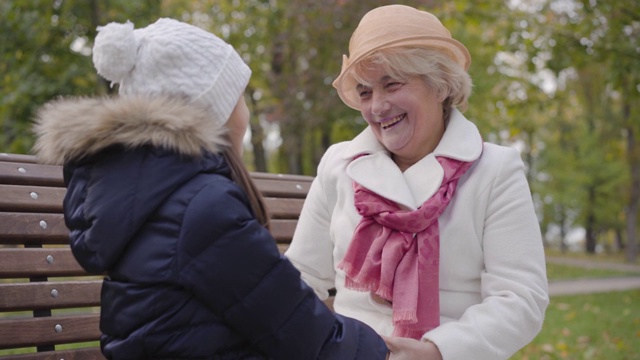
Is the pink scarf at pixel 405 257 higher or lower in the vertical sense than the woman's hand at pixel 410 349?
higher

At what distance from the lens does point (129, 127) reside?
197cm

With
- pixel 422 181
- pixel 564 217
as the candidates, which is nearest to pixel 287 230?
pixel 422 181

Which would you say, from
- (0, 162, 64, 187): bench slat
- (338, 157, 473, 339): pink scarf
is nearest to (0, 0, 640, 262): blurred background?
(0, 162, 64, 187): bench slat

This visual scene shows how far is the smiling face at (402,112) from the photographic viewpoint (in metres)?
2.81

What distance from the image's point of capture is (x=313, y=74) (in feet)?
42.4

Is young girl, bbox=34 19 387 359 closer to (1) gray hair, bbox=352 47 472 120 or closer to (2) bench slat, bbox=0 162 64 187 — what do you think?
(1) gray hair, bbox=352 47 472 120

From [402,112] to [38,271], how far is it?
4.60ft

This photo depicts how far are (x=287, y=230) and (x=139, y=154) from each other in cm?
176

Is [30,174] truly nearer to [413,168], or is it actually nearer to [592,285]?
[413,168]

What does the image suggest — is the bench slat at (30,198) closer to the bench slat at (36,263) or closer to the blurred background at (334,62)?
the bench slat at (36,263)

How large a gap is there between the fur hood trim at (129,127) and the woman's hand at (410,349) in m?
0.83

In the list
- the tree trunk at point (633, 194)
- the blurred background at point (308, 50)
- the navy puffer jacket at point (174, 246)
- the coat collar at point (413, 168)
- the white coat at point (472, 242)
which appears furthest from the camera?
the tree trunk at point (633, 194)

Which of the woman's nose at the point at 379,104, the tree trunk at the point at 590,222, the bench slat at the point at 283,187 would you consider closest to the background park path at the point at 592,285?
the bench slat at the point at 283,187

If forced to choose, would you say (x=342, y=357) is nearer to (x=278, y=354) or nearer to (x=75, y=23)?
(x=278, y=354)
